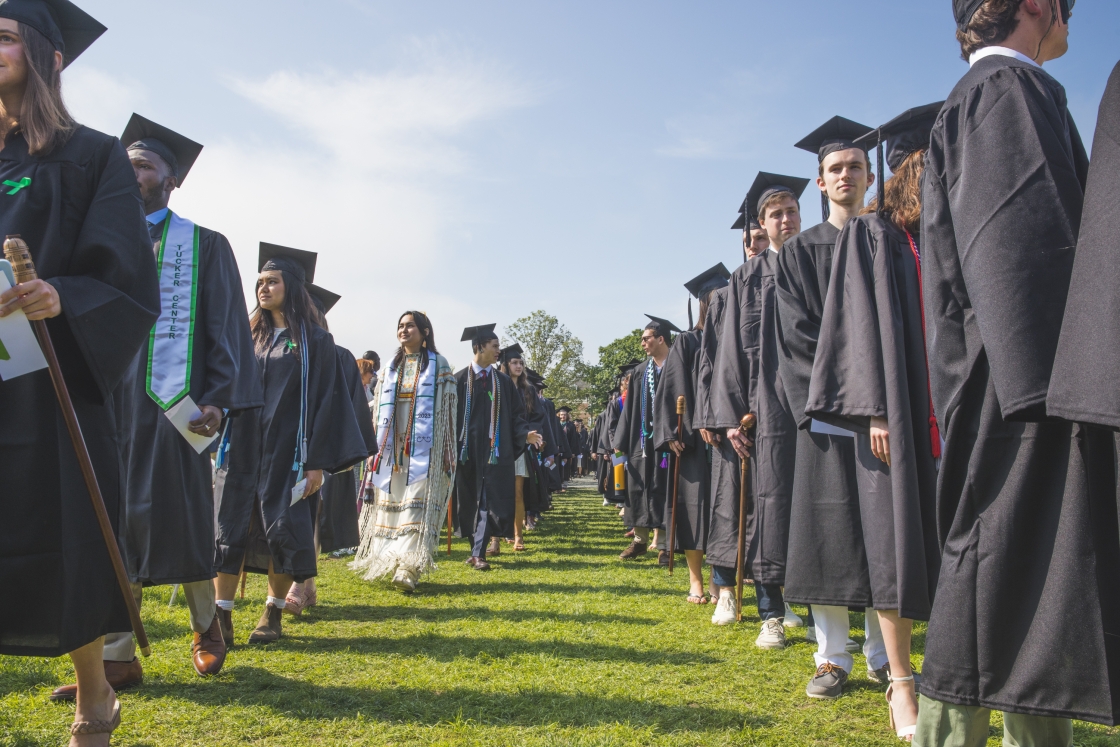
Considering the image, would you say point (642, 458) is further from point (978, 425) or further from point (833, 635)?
point (978, 425)

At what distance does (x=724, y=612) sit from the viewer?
5.18m

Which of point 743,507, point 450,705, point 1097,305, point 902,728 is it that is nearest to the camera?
point 1097,305

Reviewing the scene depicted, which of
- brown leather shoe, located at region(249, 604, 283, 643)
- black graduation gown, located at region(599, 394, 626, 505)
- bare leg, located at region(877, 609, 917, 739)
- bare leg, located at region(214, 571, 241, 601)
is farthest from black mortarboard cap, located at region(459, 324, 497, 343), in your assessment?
bare leg, located at region(877, 609, 917, 739)

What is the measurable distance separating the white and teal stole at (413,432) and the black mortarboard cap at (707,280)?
2.50 m

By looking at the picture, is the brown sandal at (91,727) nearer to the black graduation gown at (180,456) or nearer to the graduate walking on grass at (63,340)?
the graduate walking on grass at (63,340)

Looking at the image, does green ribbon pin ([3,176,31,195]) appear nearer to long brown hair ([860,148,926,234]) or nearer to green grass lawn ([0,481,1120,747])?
green grass lawn ([0,481,1120,747])

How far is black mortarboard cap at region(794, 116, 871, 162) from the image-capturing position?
398 centimetres

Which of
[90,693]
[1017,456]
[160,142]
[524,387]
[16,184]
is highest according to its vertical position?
[160,142]

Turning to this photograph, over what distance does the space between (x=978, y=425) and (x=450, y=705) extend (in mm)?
2492

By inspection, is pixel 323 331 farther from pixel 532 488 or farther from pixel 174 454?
pixel 532 488

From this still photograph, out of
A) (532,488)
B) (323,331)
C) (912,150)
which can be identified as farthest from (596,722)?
(532,488)

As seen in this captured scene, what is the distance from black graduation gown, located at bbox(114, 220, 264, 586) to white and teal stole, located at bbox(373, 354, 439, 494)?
10.3ft

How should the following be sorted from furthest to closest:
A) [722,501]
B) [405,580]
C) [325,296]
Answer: [325,296] < [405,580] < [722,501]

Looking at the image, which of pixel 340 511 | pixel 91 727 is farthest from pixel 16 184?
pixel 340 511
